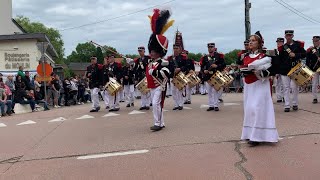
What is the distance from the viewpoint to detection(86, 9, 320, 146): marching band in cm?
812

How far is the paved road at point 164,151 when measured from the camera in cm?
662

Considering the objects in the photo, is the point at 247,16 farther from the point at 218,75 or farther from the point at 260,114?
the point at 260,114

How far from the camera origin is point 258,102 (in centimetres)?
809

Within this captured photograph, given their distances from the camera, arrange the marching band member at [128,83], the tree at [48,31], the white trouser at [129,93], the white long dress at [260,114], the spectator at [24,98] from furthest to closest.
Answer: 1. the tree at [48,31]
2. the spectator at [24,98]
3. the white trouser at [129,93]
4. the marching band member at [128,83]
5. the white long dress at [260,114]

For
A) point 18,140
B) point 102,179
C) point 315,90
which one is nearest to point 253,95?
point 102,179

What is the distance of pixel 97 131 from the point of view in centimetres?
1153

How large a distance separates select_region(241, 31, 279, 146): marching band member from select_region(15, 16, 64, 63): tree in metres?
84.9

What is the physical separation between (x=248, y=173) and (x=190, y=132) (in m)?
3.93

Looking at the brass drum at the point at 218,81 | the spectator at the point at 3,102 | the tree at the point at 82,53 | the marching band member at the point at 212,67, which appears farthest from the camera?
the tree at the point at 82,53

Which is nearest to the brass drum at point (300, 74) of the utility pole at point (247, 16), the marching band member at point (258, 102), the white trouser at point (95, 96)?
the marching band member at point (258, 102)

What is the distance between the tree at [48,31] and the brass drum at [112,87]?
76.1 meters

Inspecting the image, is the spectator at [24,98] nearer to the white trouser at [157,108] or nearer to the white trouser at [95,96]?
the white trouser at [95,96]

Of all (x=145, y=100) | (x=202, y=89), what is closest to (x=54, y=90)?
(x=145, y=100)

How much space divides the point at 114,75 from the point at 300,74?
713 centimetres
